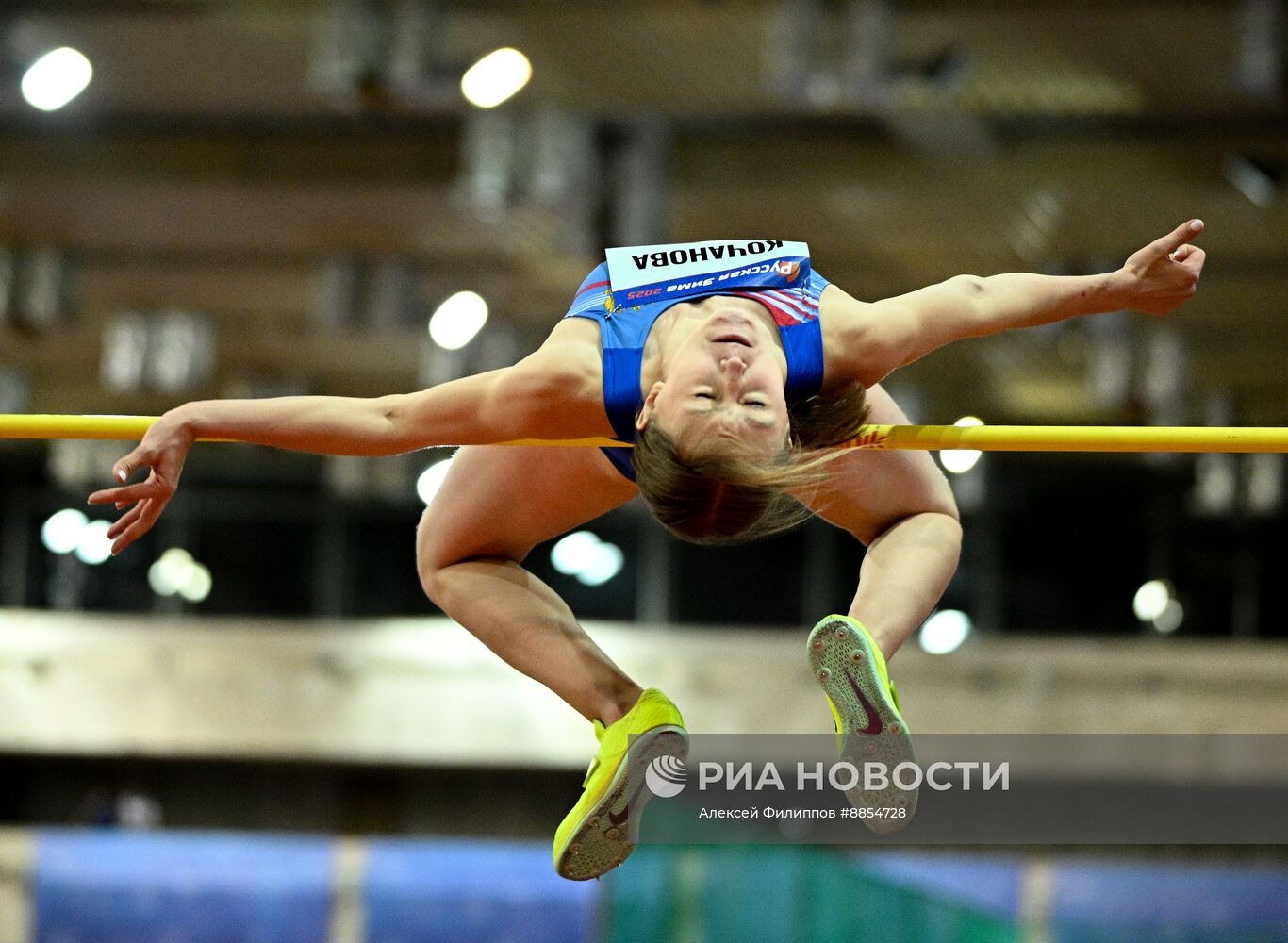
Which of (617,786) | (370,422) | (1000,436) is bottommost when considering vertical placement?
(617,786)

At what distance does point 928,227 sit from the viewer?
736 cm

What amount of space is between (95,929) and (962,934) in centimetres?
338

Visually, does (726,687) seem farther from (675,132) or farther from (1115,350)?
(675,132)

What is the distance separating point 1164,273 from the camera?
2861mm

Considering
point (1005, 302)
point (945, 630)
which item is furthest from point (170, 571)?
point (1005, 302)

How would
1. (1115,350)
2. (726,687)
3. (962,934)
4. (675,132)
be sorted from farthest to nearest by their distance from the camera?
(726,687), (1115,350), (675,132), (962,934)

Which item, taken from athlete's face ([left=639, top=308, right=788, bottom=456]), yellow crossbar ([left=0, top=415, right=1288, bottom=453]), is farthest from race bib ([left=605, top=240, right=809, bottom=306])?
yellow crossbar ([left=0, top=415, right=1288, bottom=453])

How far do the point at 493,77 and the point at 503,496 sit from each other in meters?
2.89

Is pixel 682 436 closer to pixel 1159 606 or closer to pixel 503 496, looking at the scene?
pixel 503 496

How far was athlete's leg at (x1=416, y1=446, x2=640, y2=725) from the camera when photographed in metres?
2.94

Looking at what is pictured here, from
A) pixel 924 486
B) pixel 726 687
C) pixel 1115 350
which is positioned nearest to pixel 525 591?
pixel 924 486

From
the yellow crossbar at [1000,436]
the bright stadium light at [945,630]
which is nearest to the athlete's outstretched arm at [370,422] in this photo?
the yellow crossbar at [1000,436]

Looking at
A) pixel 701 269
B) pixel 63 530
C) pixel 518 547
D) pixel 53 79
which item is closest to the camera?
pixel 701 269

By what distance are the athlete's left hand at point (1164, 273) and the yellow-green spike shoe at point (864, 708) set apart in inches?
31.6
